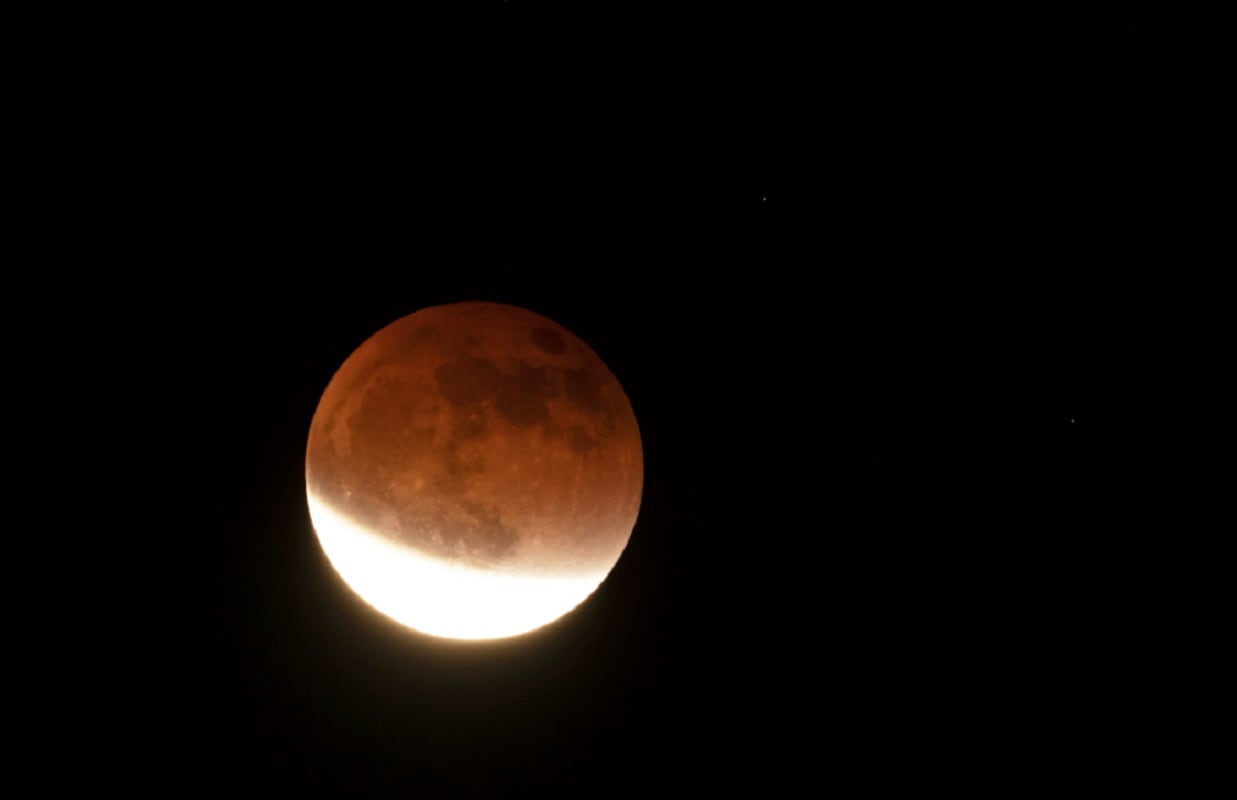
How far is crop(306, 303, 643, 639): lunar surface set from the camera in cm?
343

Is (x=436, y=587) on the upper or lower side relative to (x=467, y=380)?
lower

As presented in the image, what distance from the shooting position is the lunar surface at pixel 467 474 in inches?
135

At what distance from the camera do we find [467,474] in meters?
3.42

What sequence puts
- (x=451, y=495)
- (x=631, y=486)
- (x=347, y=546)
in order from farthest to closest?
(x=631, y=486), (x=347, y=546), (x=451, y=495)

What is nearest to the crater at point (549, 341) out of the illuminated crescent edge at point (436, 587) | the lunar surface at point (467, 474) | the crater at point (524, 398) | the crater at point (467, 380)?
the lunar surface at point (467, 474)

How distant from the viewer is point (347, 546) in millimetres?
3662

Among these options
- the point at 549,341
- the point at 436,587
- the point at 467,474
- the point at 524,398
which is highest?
the point at 549,341

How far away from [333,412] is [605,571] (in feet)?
4.91

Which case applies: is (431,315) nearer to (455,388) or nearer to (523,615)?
(455,388)

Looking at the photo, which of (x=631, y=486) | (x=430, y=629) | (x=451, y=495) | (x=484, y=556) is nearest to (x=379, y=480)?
(x=451, y=495)

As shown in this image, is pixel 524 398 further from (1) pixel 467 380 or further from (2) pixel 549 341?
(2) pixel 549 341

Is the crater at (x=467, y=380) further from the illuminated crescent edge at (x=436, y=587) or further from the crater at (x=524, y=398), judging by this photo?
the illuminated crescent edge at (x=436, y=587)

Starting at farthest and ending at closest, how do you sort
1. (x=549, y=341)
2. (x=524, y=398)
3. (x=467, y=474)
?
(x=549, y=341), (x=524, y=398), (x=467, y=474)

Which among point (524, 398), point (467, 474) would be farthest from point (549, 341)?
point (467, 474)
